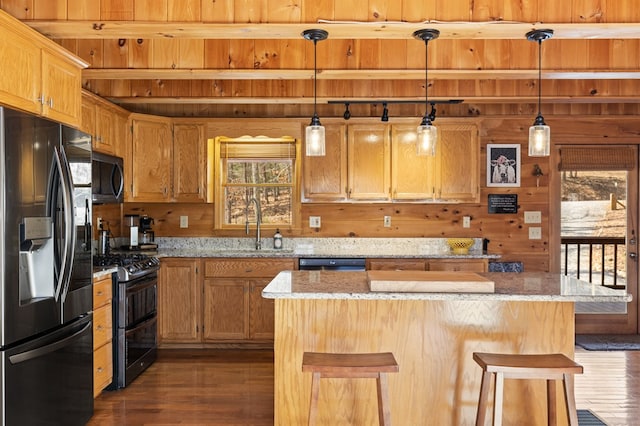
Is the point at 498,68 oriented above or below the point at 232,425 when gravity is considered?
above

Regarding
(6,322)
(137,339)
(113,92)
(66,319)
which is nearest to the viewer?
(6,322)

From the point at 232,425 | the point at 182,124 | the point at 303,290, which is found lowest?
the point at 232,425

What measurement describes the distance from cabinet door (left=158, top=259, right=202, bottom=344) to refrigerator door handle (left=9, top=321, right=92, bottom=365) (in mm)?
1761

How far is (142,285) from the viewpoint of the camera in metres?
4.08

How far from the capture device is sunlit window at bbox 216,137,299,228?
543 cm

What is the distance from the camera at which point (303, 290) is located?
2535 millimetres

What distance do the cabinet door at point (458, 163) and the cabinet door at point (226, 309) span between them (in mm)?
2131

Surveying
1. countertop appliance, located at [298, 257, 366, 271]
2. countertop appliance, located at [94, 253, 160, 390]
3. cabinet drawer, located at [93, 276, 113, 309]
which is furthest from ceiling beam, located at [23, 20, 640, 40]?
countertop appliance, located at [298, 257, 366, 271]

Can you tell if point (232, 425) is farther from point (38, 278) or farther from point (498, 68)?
point (498, 68)

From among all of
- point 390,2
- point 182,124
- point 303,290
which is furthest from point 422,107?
point 303,290

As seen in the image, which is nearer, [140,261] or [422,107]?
[140,261]

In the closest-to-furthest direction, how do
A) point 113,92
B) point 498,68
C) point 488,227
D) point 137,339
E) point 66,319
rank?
point 66,319
point 498,68
point 137,339
point 113,92
point 488,227

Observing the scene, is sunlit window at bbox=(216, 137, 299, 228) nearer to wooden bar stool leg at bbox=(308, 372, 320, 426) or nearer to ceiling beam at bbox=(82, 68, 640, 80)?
ceiling beam at bbox=(82, 68, 640, 80)

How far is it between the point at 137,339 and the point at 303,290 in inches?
80.1
